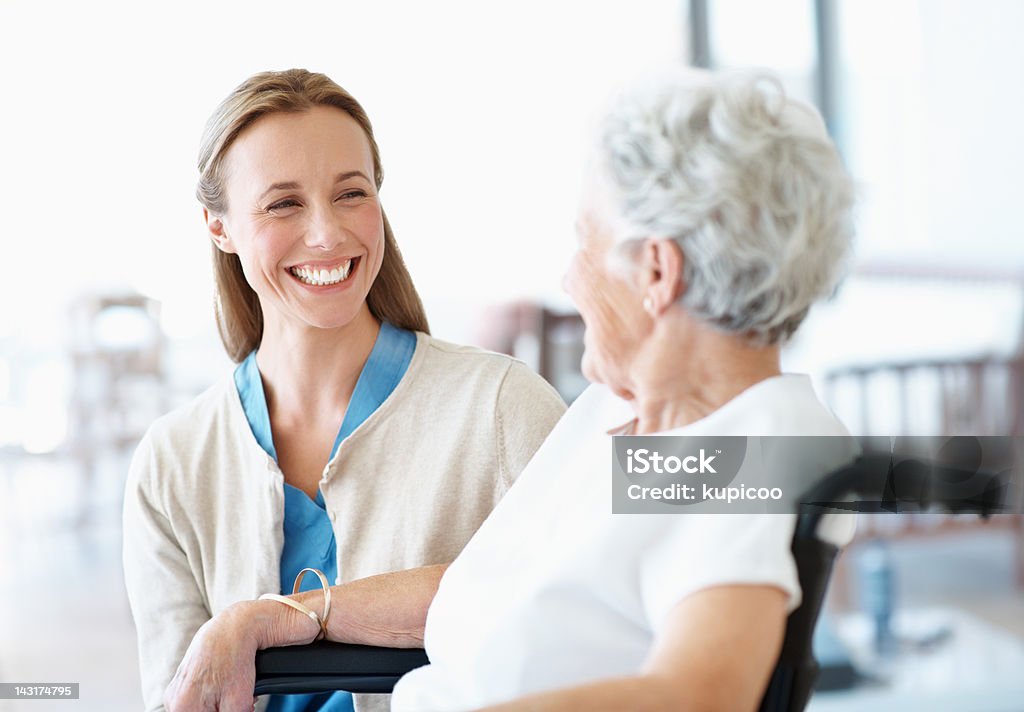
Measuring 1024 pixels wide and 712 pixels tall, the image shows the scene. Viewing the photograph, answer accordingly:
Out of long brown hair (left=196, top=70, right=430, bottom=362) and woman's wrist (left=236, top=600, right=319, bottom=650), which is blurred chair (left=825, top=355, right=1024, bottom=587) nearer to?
long brown hair (left=196, top=70, right=430, bottom=362)

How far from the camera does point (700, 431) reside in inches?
35.5

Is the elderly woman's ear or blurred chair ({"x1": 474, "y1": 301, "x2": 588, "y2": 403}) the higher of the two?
the elderly woman's ear

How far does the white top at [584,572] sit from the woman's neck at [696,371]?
0.06ft

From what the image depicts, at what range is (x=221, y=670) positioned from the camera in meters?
1.12

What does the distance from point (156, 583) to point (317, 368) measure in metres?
0.34

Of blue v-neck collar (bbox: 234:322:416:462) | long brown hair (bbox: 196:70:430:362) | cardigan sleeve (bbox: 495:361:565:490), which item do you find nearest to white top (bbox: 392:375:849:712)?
cardigan sleeve (bbox: 495:361:565:490)

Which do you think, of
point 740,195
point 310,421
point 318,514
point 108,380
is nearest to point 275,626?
point 318,514

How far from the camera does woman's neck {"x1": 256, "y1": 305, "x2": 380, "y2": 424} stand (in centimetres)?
136

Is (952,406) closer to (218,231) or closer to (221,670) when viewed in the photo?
(218,231)

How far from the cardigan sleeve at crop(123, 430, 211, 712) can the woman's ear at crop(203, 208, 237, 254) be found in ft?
0.85

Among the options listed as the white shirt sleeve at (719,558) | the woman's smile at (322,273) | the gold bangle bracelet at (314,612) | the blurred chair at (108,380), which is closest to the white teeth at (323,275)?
the woman's smile at (322,273)

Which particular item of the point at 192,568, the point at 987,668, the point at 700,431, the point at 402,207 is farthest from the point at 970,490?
the point at 402,207

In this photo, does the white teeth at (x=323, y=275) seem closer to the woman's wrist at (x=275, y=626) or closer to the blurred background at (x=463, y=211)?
the woman's wrist at (x=275, y=626)

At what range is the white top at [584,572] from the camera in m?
0.80
